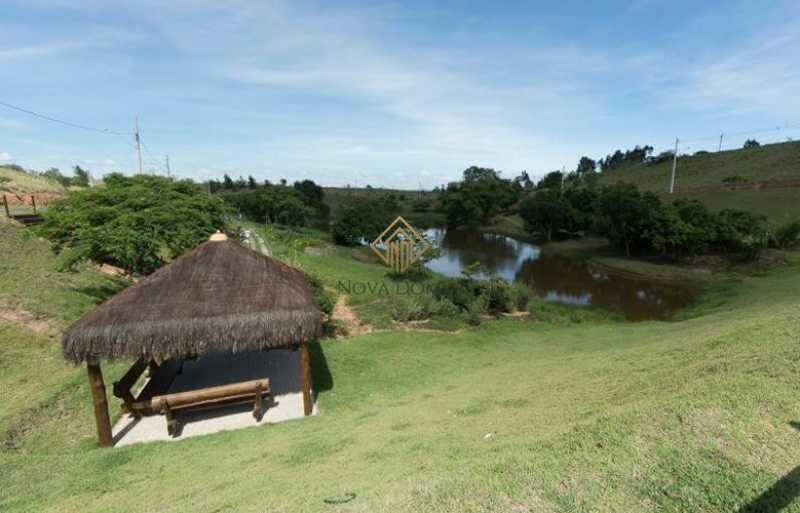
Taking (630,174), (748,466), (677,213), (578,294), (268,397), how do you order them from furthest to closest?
(630,174) < (677,213) < (578,294) < (268,397) < (748,466)

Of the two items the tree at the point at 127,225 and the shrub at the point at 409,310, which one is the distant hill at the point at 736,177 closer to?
the shrub at the point at 409,310

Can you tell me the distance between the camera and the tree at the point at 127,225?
34.4ft

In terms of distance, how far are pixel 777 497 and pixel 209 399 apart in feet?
22.5

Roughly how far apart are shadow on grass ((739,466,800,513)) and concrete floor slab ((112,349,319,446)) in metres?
5.98

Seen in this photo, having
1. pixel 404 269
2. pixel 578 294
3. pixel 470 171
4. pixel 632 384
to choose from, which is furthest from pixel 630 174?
pixel 632 384

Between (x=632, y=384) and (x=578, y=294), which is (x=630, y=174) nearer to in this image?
(x=578, y=294)

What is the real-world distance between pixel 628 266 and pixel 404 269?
17422mm

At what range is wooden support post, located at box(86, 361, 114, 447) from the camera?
597cm

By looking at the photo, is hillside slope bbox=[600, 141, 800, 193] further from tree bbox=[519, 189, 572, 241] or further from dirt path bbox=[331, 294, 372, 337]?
dirt path bbox=[331, 294, 372, 337]

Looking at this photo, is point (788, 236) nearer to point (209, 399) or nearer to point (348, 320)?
point (348, 320)

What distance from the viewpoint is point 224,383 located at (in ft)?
26.2

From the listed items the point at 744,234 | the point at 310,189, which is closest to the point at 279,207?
the point at 310,189

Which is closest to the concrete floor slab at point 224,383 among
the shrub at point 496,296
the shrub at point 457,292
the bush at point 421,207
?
the shrub at point 457,292

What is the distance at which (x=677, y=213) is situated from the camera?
2722 cm
